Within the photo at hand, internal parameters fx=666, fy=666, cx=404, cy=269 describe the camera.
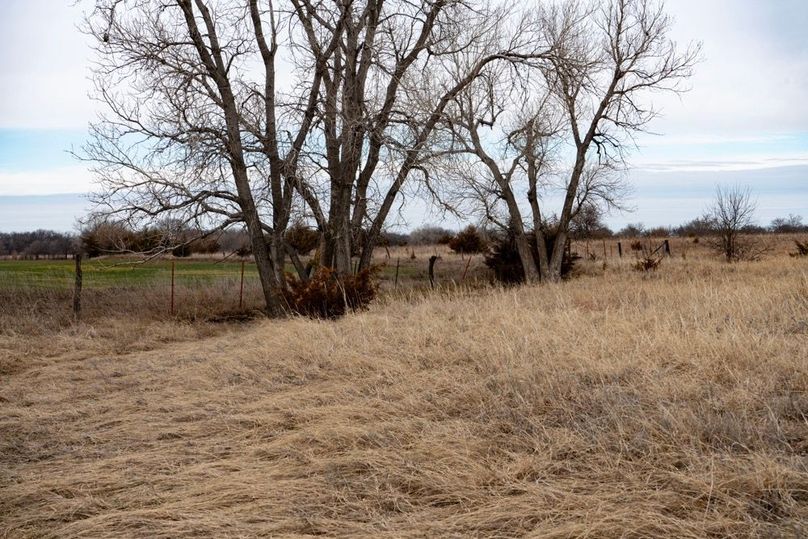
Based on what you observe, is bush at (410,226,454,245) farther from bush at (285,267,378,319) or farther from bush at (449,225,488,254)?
bush at (285,267,378,319)

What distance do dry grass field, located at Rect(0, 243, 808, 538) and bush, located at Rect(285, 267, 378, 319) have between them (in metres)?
3.26

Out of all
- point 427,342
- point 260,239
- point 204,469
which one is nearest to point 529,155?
point 260,239

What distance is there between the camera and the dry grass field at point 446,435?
11.3 feet

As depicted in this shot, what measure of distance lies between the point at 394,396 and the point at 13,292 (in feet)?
47.4

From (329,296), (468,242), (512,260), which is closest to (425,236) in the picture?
(468,242)

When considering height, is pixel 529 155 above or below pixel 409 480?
above

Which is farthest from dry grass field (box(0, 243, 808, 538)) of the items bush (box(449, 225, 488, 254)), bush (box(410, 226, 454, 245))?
bush (box(410, 226, 454, 245))

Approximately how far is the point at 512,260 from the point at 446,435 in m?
19.2

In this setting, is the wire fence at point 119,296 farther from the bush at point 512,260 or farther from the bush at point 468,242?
the bush at point 468,242

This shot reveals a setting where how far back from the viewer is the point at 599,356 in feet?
20.0

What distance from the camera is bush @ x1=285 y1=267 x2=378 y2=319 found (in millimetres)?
11688

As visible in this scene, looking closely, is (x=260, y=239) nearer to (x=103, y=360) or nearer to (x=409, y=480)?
(x=103, y=360)

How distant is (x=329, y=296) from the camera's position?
463 inches

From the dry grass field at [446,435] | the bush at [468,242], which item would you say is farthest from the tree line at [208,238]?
the dry grass field at [446,435]
